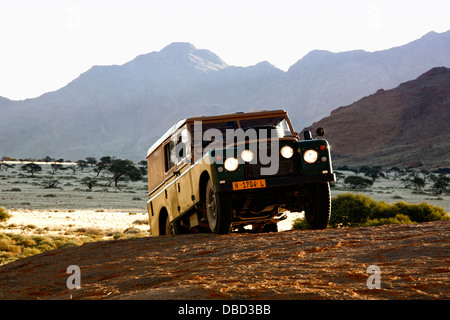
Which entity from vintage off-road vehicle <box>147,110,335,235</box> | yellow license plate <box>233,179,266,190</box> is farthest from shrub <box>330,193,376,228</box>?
yellow license plate <box>233,179,266,190</box>

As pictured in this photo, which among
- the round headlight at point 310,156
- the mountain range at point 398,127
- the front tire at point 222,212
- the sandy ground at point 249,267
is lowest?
the sandy ground at point 249,267

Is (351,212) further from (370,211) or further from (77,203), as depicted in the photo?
(77,203)

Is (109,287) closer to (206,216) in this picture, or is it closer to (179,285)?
(179,285)

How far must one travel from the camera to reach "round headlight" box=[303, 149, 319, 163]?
Result: 30.8 ft

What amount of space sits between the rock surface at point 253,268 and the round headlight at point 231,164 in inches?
45.9

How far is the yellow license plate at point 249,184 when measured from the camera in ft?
29.3

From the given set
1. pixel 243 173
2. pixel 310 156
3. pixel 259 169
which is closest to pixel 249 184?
pixel 243 173

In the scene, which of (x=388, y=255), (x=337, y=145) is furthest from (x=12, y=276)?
(x=337, y=145)

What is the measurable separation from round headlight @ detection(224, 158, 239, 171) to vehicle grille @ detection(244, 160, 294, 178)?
0.71 feet

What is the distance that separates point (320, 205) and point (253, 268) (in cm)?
468

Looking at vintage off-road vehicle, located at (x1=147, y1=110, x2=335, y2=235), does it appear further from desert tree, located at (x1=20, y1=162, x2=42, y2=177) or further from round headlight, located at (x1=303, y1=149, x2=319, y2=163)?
desert tree, located at (x1=20, y1=162, x2=42, y2=177)

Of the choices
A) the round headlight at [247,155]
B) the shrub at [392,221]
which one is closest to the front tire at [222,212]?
the round headlight at [247,155]

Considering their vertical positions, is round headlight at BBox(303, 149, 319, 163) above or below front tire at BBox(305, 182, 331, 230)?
above

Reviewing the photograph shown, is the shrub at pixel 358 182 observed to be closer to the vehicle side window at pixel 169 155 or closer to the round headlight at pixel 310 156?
the vehicle side window at pixel 169 155
